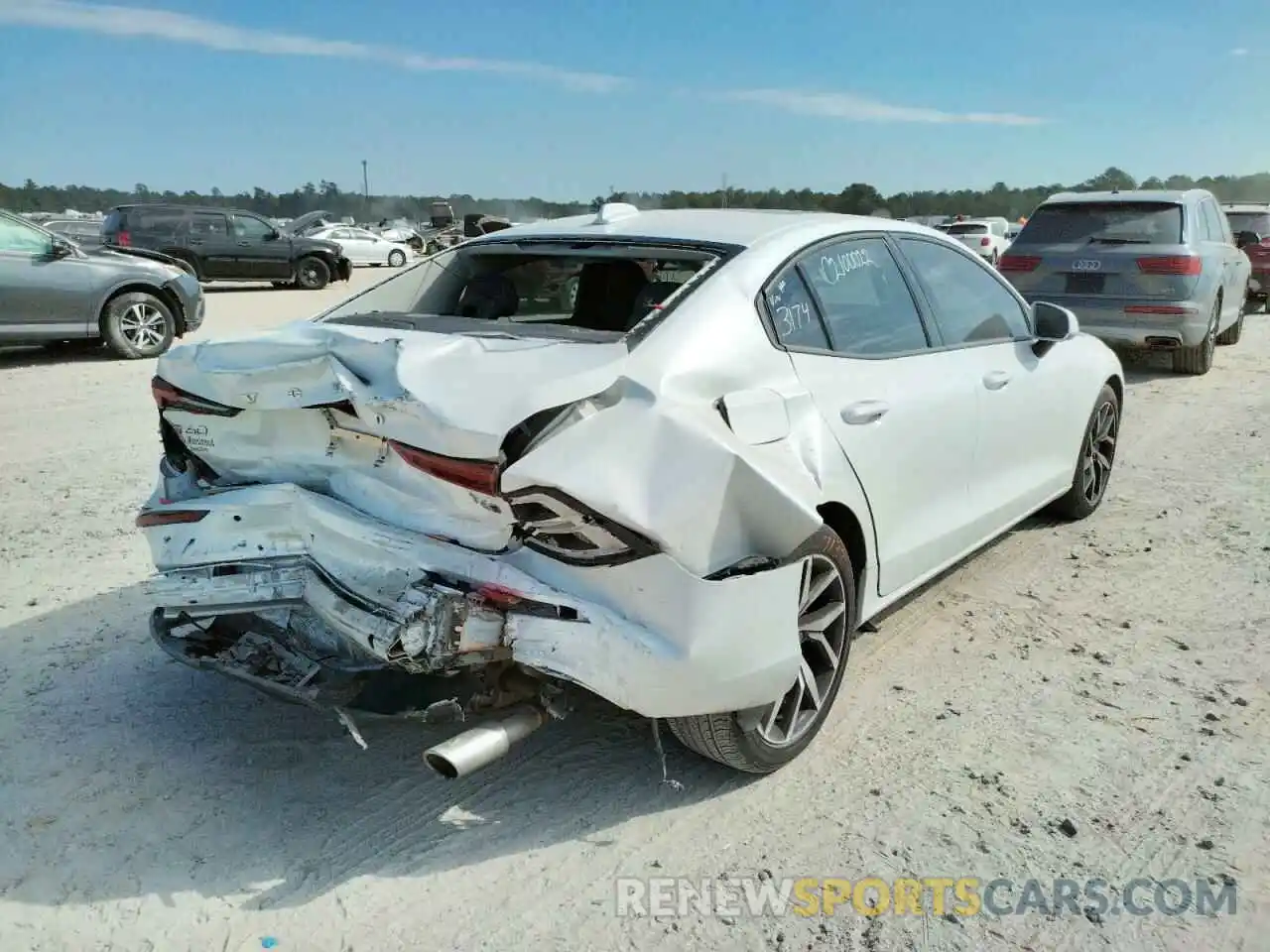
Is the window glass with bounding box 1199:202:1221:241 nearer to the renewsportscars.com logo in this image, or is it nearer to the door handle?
the door handle

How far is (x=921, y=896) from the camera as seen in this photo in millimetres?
2656

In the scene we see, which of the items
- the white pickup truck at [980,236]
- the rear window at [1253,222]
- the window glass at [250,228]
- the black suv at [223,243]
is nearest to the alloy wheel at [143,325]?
the black suv at [223,243]

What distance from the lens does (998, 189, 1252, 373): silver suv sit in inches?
376

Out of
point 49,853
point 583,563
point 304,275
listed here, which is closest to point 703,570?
point 583,563

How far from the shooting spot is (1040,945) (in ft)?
8.14

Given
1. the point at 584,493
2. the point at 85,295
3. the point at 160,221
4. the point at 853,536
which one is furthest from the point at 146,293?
the point at 160,221

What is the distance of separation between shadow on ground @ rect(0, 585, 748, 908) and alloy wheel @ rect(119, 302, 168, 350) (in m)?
8.08

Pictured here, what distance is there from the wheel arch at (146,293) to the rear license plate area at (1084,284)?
9.26 m

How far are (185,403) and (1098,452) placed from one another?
4.73m

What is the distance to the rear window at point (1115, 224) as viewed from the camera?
9.70m

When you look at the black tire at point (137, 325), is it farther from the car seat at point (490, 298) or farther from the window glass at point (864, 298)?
the window glass at point (864, 298)

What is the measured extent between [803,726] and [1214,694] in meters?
1.59

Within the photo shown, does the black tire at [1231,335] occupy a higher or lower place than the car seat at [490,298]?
lower

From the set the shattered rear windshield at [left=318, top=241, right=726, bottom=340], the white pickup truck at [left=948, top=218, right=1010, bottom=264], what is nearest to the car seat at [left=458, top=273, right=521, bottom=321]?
the shattered rear windshield at [left=318, top=241, right=726, bottom=340]
